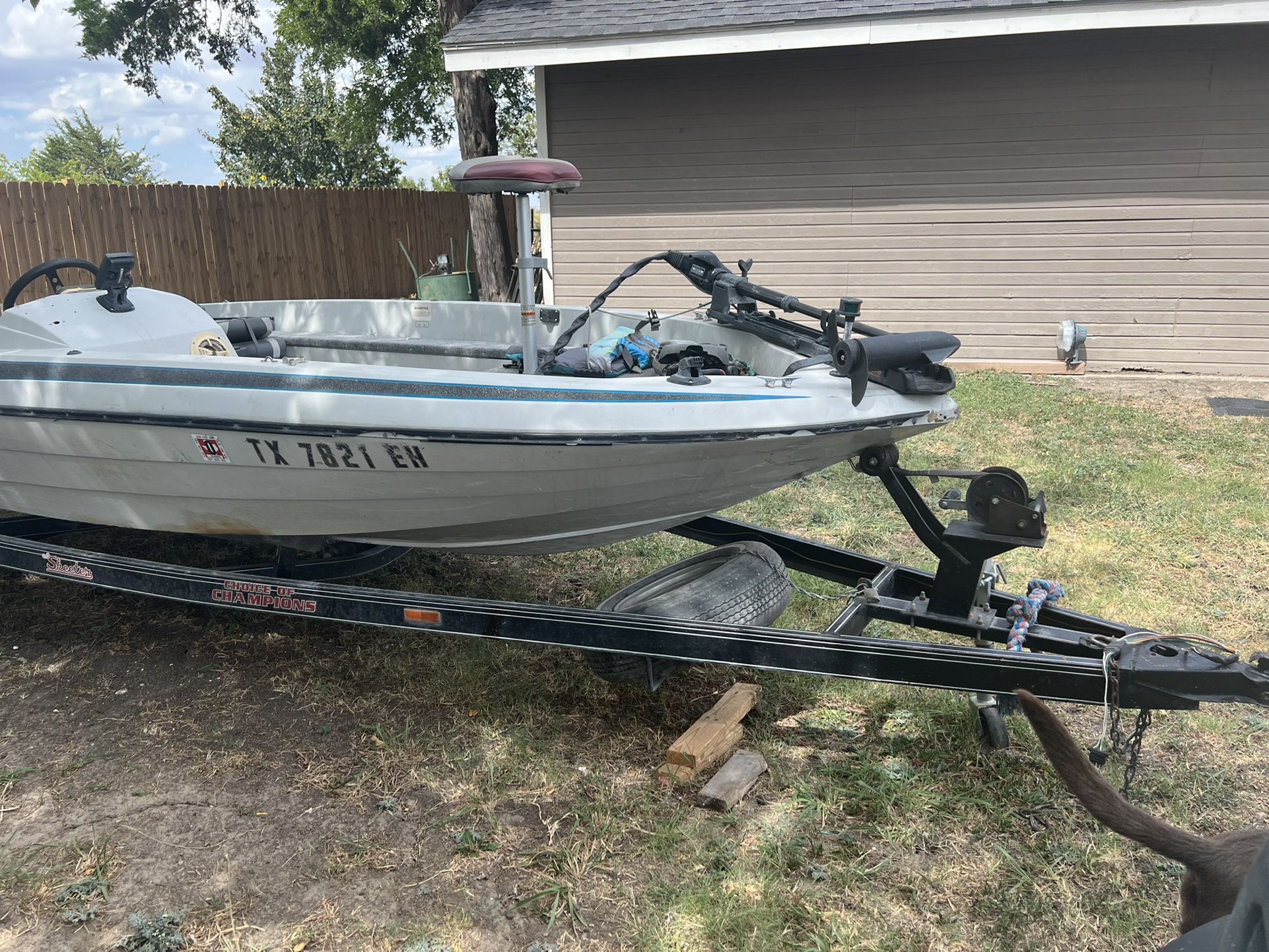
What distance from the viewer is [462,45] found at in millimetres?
8094

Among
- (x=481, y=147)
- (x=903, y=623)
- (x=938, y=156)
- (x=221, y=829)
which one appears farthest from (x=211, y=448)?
(x=481, y=147)

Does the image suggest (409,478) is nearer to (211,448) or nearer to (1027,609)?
(211,448)

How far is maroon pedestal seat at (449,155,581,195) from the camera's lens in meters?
2.93

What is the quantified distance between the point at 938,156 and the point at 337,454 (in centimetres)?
721

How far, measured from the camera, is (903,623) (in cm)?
259

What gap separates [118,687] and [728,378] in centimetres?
237

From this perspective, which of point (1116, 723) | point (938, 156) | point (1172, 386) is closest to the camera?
point (1116, 723)

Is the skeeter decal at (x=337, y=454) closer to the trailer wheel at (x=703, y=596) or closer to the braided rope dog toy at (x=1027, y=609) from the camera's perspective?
the trailer wheel at (x=703, y=596)

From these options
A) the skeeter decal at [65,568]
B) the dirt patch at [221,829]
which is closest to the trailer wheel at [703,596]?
the dirt patch at [221,829]

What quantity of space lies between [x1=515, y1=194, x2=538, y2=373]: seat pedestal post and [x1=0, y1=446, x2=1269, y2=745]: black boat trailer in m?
0.95

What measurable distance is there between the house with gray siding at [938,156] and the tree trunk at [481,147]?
956 millimetres

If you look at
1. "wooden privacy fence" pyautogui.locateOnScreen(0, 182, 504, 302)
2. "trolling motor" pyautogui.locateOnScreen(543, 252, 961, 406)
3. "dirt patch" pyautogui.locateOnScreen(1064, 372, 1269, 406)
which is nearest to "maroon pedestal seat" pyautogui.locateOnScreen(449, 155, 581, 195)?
"trolling motor" pyautogui.locateOnScreen(543, 252, 961, 406)

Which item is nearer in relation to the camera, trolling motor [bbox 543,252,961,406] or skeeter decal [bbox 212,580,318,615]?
trolling motor [bbox 543,252,961,406]

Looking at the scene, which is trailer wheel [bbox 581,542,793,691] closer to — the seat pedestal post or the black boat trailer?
the black boat trailer
